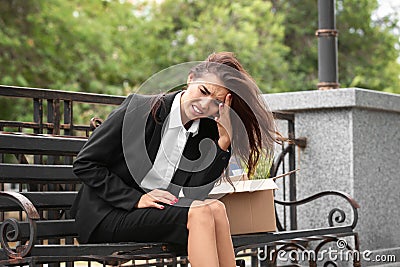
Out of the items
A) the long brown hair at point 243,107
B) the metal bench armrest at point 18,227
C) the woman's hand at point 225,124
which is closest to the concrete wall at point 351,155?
the long brown hair at point 243,107

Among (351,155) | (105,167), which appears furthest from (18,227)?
(351,155)

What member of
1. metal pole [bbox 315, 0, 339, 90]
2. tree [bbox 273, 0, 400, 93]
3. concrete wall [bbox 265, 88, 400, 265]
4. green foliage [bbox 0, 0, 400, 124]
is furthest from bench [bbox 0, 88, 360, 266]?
tree [bbox 273, 0, 400, 93]

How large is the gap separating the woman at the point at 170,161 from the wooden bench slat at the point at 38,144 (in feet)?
1.36

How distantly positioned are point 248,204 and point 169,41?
59.5ft

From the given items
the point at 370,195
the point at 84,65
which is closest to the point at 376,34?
the point at 84,65

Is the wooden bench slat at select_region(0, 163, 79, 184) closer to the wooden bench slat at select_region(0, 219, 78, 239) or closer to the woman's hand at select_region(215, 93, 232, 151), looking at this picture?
the wooden bench slat at select_region(0, 219, 78, 239)

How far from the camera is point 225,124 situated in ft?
11.9

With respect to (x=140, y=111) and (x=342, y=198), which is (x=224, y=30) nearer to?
(x=342, y=198)

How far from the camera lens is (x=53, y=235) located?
3727 mm

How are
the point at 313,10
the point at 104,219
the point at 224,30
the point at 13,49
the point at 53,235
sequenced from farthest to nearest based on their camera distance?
the point at 313,10 → the point at 224,30 → the point at 13,49 → the point at 53,235 → the point at 104,219

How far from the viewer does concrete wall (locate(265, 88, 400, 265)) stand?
18.1ft

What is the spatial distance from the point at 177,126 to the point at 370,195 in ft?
8.19

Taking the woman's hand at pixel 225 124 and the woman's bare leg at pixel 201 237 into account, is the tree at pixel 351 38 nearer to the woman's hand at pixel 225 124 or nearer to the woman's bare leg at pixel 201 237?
the woman's hand at pixel 225 124

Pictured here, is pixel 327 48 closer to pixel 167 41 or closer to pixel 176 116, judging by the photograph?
pixel 176 116
